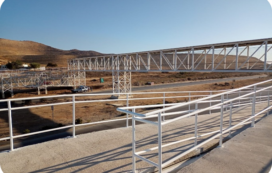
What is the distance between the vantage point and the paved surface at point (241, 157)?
315 centimetres

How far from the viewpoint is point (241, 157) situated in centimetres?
358

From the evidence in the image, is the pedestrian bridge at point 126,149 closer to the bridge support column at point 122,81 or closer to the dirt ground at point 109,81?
the bridge support column at point 122,81

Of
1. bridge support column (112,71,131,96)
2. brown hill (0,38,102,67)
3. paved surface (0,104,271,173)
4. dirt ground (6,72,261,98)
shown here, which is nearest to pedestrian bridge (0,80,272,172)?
paved surface (0,104,271,173)

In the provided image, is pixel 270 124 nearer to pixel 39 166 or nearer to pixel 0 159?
pixel 39 166

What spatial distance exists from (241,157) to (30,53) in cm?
17203

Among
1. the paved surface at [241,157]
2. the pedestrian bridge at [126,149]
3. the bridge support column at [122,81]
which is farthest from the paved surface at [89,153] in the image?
the bridge support column at [122,81]

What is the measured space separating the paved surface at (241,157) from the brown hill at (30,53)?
114232 millimetres

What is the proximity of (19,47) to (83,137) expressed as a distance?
575 feet

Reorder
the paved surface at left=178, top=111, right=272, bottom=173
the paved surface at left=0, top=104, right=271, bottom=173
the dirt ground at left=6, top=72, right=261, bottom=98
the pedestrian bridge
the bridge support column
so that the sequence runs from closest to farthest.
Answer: the pedestrian bridge → the paved surface at left=178, top=111, right=272, bottom=173 → the paved surface at left=0, top=104, right=271, bottom=173 → the bridge support column → the dirt ground at left=6, top=72, right=261, bottom=98

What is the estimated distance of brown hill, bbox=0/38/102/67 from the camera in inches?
4688

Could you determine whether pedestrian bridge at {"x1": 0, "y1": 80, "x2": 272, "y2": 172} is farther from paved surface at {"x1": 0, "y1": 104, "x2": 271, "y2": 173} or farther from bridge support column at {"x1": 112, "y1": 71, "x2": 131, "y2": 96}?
bridge support column at {"x1": 112, "y1": 71, "x2": 131, "y2": 96}

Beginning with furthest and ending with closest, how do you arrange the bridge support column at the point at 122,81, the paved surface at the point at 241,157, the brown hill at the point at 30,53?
the brown hill at the point at 30,53 < the bridge support column at the point at 122,81 < the paved surface at the point at 241,157

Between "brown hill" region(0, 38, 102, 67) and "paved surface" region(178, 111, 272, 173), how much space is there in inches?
4497

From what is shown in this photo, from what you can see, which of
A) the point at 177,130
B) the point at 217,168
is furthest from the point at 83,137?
the point at 217,168
